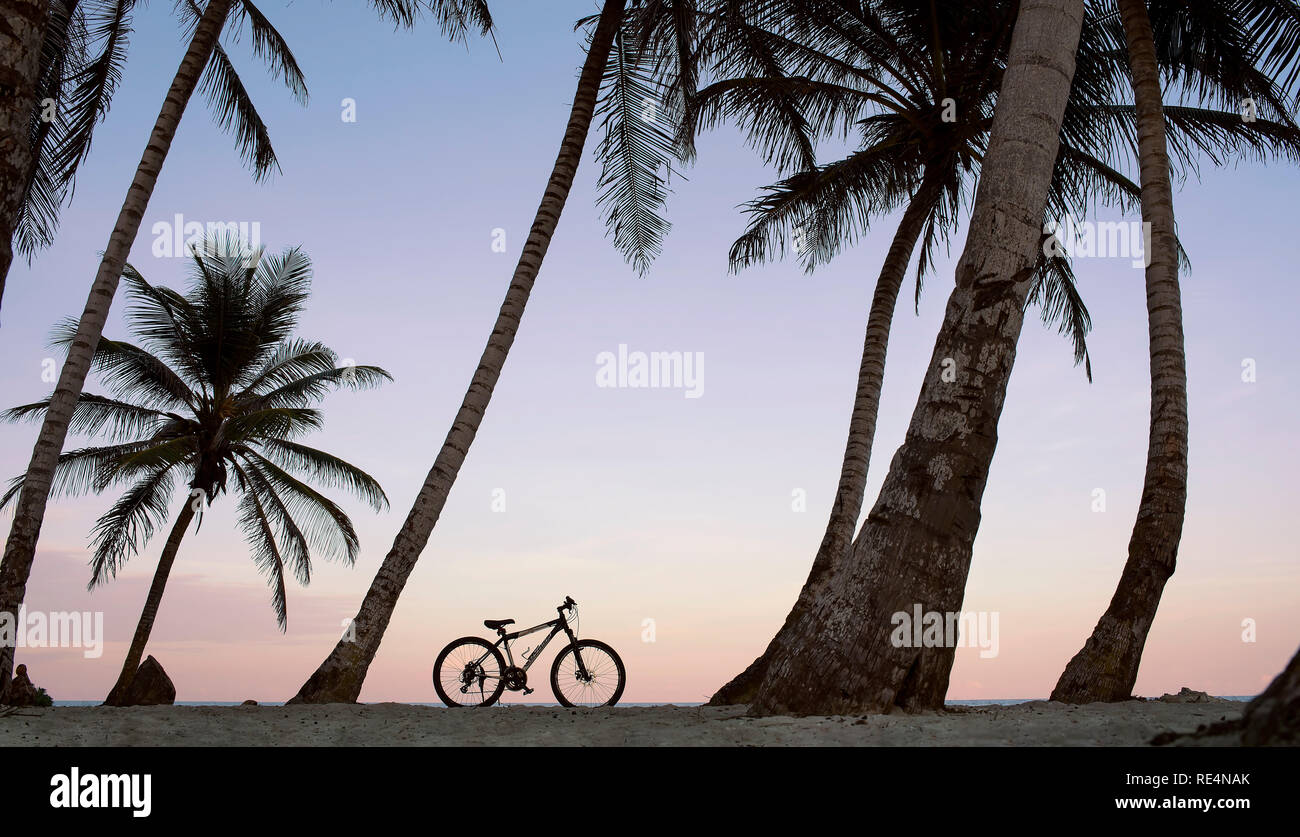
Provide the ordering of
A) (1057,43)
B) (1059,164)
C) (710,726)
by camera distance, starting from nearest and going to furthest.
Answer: (710,726) < (1057,43) < (1059,164)

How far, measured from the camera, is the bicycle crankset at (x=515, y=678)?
10328 millimetres

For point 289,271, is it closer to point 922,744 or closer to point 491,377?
point 491,377

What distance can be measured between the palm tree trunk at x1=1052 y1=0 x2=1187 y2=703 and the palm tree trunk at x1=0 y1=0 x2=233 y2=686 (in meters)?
9.75

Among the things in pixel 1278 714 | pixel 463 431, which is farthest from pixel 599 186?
pixel 1278 714

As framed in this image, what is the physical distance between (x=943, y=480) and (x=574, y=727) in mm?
3004

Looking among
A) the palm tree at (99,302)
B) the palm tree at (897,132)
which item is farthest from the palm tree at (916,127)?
the palm tree at (99,302)

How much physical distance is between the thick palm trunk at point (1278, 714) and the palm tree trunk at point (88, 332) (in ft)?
29.9

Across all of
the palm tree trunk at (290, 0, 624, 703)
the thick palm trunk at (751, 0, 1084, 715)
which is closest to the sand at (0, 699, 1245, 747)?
the thick palm trunk at (751, 0, 1084, 715)

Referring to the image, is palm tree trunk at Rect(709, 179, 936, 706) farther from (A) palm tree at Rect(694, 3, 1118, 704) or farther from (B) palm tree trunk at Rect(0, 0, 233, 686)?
(B) palm tree trunk at Rect(0, 0, 233, 686)

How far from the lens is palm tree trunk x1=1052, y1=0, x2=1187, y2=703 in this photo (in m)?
8.49

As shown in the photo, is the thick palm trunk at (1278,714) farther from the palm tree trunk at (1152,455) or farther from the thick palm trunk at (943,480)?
the palm tree trunk at (1152,455)
